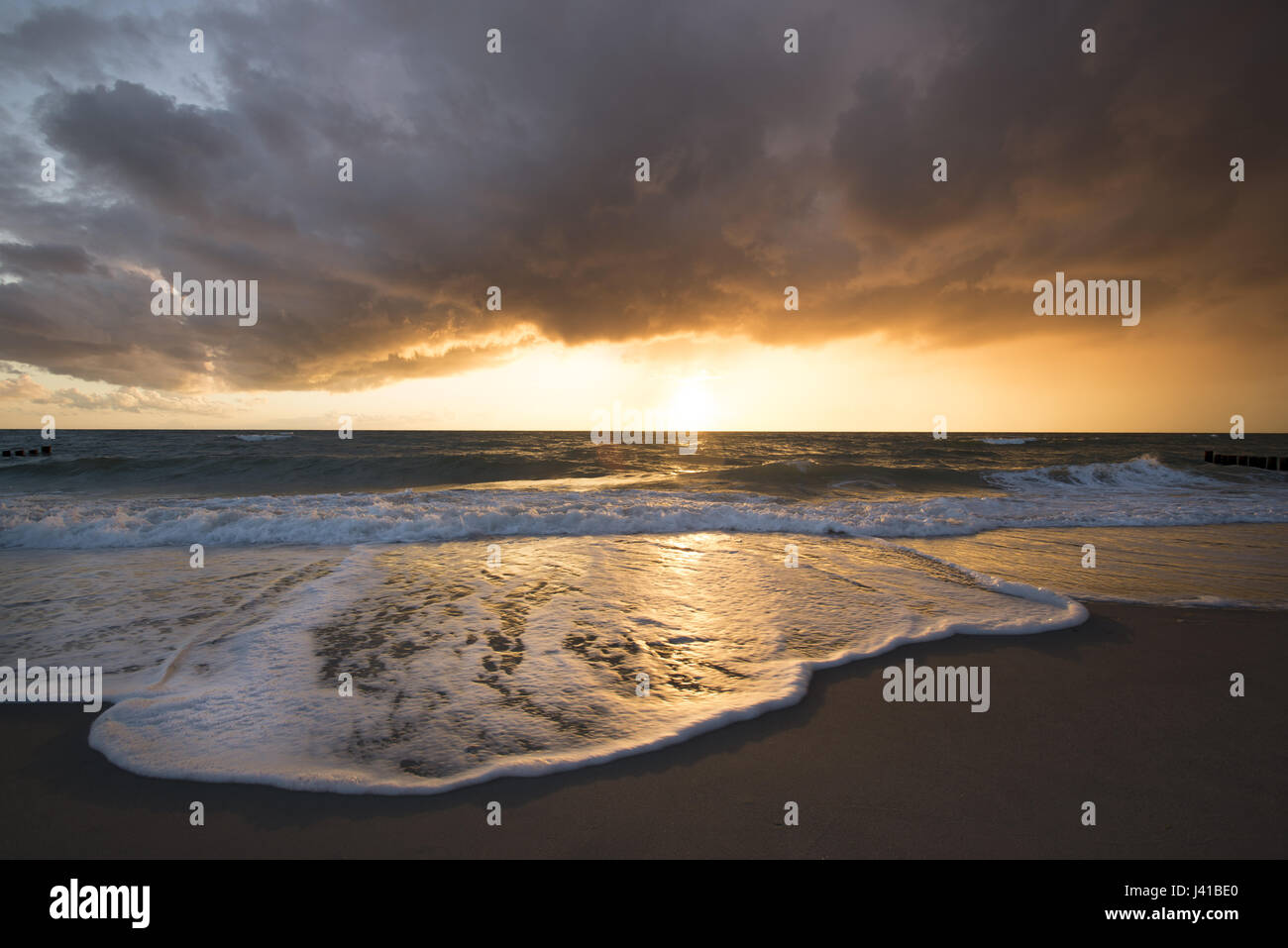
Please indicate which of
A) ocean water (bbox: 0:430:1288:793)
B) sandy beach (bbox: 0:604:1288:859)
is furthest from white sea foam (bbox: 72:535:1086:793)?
sandy beach (bbox: 0:604:1288:859)

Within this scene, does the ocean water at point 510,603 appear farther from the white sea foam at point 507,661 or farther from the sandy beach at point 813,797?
the sandy beach at point 813,797

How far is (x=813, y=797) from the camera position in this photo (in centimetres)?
302

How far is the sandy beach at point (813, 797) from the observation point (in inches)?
105

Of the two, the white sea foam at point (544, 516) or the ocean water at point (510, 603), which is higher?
the white sea foam at point (544, 516)

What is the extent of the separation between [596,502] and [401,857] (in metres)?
13.1

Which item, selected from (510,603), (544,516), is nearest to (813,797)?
(510,603)

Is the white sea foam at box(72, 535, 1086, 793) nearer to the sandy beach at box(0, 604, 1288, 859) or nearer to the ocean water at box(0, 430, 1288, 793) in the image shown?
the ocean water at box(0, 430, 1288, 793)

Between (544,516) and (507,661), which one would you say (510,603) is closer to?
(507,661)

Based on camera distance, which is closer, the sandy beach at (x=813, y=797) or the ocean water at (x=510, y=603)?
the sandy beach at (x=813, y=797)

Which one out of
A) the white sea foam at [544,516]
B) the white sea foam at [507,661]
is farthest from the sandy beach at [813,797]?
the white sea foam at [544,516]

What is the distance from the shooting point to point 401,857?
2.59m

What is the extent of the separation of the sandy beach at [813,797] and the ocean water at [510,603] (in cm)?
22

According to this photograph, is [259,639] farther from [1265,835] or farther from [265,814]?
[1265,835]
